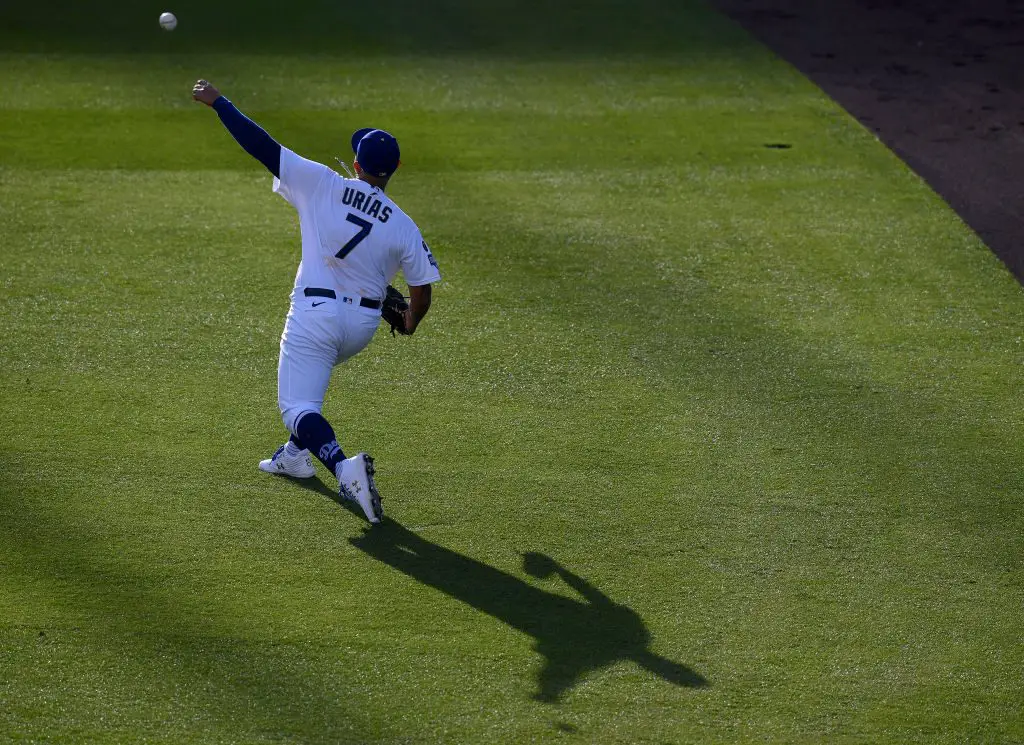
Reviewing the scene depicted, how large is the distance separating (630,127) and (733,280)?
2.66m

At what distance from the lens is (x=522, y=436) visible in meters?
5.66

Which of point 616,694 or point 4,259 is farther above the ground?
point 4,259

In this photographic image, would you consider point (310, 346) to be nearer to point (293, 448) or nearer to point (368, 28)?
A: point (293, 448)

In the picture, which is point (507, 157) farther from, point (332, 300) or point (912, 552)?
point (912, 552)

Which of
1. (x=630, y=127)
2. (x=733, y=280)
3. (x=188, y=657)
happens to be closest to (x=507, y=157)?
(x=630, y=127)

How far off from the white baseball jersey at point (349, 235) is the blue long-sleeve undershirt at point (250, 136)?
0.04 m

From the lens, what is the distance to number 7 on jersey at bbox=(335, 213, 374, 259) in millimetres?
4883

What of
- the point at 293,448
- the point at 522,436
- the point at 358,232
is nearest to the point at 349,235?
the point at 358,232

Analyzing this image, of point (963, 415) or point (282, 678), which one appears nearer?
point (282, 678)

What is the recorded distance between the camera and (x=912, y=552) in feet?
16.0

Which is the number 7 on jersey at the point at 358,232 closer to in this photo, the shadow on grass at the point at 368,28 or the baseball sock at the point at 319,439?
the baseball sock at the point at 319,439

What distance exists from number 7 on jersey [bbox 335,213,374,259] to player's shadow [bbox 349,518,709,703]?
1.12 meters

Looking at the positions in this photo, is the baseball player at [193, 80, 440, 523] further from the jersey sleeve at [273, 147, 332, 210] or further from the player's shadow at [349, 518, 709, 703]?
the player's shadow at [349, 518, 709, 703]

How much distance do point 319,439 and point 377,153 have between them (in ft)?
3.86
